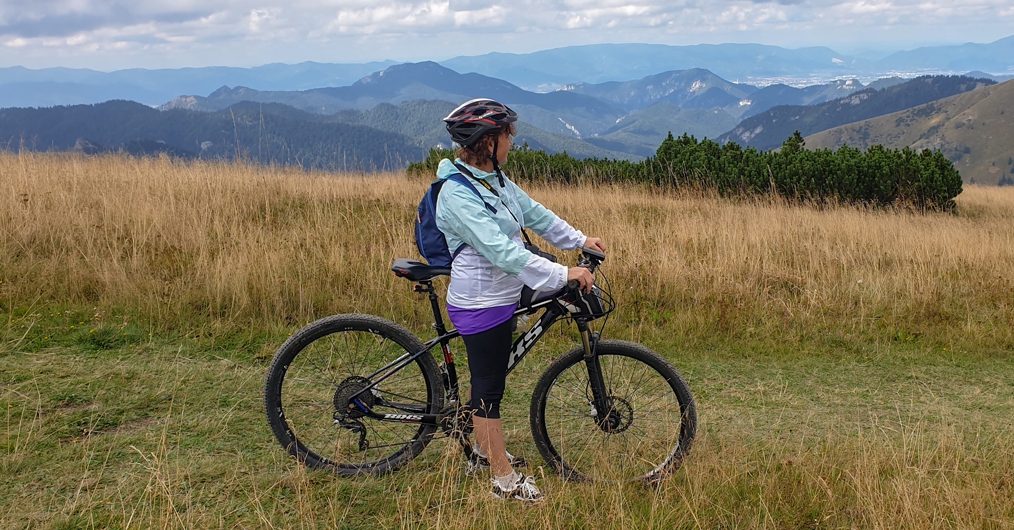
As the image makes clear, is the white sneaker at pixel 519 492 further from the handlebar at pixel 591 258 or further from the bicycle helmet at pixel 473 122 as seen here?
the bicycle helmet at pixel 473 122

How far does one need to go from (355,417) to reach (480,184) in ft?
4.65

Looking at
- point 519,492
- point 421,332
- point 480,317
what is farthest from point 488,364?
point 421,332

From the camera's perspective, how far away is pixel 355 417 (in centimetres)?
351

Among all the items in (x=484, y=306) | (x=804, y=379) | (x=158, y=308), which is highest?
(x=484, y=306)

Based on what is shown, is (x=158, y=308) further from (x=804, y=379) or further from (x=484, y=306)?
(x=804, y=379)

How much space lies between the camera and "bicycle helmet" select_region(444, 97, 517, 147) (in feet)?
9.45

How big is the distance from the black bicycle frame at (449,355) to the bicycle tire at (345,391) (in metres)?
0.04

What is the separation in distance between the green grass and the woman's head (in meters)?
1.41

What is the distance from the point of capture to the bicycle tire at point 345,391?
3.43 meters

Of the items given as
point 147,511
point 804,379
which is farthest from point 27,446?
point 804,379

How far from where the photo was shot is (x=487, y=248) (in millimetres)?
2805

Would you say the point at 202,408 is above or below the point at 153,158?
below

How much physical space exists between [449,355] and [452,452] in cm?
47

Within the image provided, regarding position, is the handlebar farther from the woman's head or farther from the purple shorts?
the woman's head
